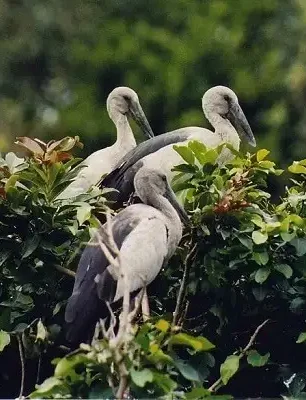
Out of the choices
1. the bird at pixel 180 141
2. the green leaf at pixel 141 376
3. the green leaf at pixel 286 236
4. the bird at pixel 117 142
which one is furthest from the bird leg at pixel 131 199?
the green leaf at pixel 141 376

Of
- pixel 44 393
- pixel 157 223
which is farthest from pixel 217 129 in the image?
pixel 44 393

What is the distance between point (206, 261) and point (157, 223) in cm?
34

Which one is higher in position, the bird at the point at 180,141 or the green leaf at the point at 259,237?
the green leaf at the point at 259,237

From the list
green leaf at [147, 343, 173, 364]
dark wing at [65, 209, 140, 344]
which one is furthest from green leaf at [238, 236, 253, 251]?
green leaf at [147, 343, 173, 364]

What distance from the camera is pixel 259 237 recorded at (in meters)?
8.15

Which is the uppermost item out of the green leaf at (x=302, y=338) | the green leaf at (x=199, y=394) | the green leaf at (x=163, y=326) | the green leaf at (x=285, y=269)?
the green leaf at (x=163, y=326)

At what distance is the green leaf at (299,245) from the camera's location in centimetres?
827

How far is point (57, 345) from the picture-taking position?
27.5 ft

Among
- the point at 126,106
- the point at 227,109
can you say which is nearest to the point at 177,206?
the point at 227,109

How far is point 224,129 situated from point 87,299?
3.00 m

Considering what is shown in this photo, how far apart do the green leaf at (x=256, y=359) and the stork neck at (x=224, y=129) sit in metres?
2.77

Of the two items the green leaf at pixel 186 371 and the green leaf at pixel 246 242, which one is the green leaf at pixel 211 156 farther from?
the green leaf at pixel 186 371

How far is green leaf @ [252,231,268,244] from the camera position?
8.13m

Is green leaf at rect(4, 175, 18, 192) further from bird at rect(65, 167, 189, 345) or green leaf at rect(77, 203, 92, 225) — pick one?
bird at rect(65, 167, 189, 345)
